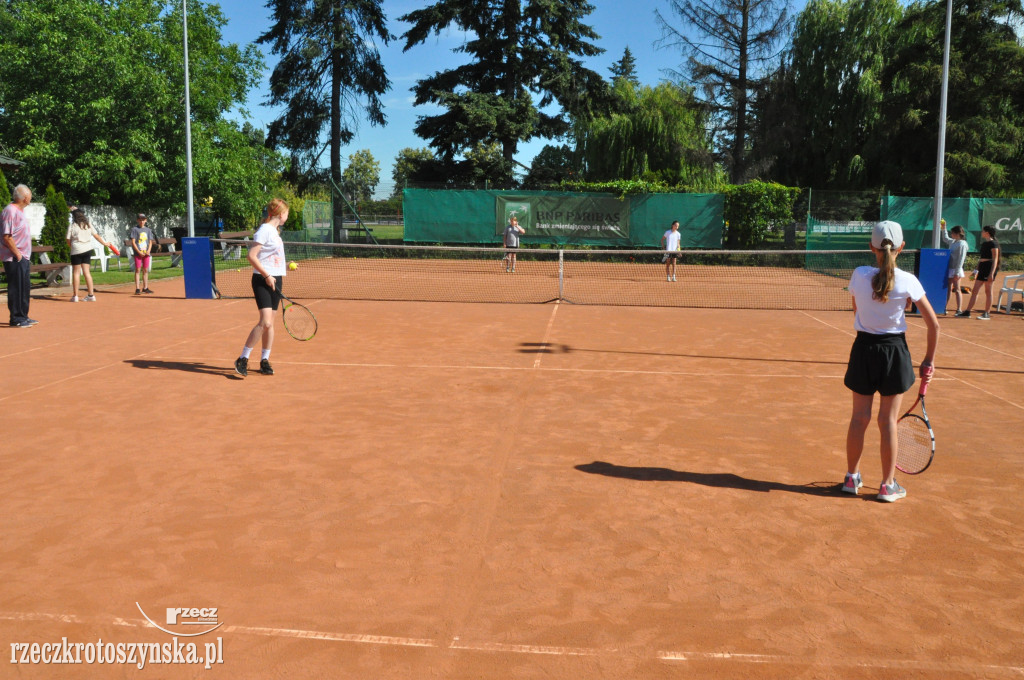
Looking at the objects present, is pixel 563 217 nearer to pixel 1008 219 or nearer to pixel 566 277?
pixel 566 277

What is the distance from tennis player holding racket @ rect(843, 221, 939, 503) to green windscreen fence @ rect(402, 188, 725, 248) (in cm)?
2351

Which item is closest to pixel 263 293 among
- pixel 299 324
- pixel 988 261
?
pixel 299 324

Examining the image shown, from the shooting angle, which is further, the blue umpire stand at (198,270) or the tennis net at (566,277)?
the tennis net at (566,277)

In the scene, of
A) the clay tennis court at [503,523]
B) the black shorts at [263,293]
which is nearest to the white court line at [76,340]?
the clay tennis court at [503,523]

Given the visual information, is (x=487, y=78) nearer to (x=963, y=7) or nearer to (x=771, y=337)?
(x=963, y=7)

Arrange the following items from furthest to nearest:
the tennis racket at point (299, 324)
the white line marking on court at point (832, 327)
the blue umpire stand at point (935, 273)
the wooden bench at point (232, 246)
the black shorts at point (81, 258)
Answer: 1. the wooden bench at point (232, 246)
2. the blue umpire stand at point (935, 273)
3. the black shorts at point (81, 258)
4. the white line marking on court at point (832, 327)
5. the tennis racket at point (299, 324)

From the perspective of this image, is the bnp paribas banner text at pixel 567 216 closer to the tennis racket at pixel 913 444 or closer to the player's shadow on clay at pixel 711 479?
the player's shadow on clay at pixel 711 479

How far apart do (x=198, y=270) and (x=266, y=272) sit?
27.6 feet

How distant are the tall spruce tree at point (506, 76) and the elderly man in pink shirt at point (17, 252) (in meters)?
23.1

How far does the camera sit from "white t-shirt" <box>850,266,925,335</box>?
480 cm

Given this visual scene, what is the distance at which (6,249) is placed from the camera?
11.4 m

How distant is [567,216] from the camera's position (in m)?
28.5

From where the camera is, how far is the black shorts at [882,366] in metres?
4.81

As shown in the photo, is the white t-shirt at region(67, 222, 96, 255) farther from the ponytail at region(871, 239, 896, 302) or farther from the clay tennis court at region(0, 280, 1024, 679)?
the ponytail at region(871, 239, 896, 302)
